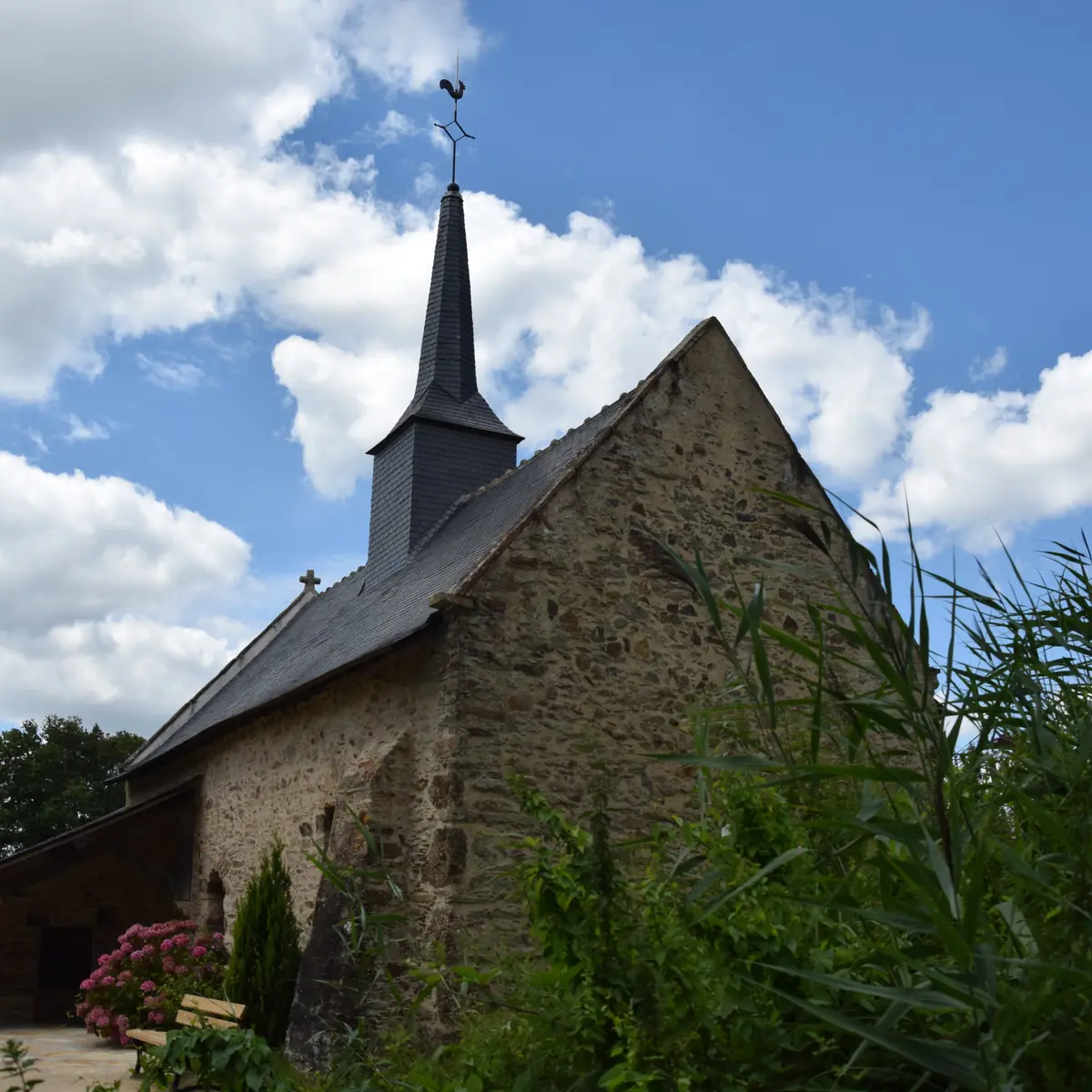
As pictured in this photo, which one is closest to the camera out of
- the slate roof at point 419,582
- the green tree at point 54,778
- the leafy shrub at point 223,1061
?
the leafy shrub at point 223,1061

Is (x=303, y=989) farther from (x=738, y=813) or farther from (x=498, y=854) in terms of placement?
(x=738, y=813)

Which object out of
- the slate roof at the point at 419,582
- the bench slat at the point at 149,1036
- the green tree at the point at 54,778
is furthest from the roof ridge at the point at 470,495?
the green tree at the point at 54,778

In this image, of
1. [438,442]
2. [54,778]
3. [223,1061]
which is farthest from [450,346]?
[54,778]

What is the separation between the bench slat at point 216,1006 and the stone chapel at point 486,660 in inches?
40.9

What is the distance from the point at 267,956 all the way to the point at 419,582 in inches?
130

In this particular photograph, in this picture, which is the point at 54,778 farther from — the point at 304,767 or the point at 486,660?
the point at 486,660

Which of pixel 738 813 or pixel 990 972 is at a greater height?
pixel 738 813

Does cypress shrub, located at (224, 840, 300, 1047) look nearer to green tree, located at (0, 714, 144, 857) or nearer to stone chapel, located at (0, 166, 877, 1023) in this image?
stone chapel, located at (0, 166, 877, 1023)

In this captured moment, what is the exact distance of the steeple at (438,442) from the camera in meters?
12.4

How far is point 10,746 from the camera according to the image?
107 feet

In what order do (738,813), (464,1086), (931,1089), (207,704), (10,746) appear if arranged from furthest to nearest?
(10,746), (207,704), (738,813), (464,1086), (931,1089)

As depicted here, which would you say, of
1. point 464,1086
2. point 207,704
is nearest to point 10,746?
point 207,704

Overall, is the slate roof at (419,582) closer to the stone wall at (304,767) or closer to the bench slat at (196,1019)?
the stone wall at (304,767)

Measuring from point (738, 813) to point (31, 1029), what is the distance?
12.5 m
